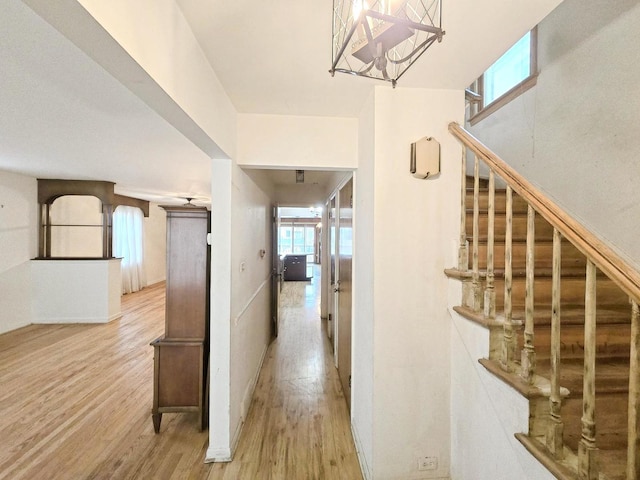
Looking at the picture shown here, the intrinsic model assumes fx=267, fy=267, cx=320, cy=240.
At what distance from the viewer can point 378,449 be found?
1.58m

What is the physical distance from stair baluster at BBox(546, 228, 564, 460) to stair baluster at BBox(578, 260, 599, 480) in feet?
0.31

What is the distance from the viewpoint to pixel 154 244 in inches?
295

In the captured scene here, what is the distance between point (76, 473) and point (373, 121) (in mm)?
2902

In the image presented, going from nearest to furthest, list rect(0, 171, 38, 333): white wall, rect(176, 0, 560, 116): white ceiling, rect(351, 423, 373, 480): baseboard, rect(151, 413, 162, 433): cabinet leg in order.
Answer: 1. rect(176, 0, 560, 116): white ceiling
2. rect(351, 423, 373, 480): baseboard
3. rect(151, 413, 162, 433): cabinet leg
4. rect(0, 171, 38, 333): white wall

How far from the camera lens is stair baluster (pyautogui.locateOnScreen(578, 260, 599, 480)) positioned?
854mm

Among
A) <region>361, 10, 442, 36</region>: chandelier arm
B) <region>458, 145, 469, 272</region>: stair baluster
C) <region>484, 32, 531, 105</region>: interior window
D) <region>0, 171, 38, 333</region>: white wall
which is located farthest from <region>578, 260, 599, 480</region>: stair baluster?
<region>0, 171, 38, 333</region>: white wall

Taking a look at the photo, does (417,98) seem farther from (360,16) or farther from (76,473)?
(76,473)

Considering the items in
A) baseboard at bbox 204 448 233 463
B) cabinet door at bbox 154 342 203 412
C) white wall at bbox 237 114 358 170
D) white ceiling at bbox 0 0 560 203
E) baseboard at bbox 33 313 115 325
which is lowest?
baseboard at bbox 204 448 233 463

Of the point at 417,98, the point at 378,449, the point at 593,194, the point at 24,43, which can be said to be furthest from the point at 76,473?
the point at 593,194

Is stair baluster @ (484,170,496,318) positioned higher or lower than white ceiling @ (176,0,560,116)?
lower

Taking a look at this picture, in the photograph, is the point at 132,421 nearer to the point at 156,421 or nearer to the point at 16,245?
the point at 156,421

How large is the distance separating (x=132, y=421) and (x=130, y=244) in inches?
211

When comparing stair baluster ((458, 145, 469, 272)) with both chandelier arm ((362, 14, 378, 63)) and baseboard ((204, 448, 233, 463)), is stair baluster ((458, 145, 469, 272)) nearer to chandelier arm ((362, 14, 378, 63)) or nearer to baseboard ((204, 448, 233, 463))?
chandelier arm ((362, 14, 378, 63))

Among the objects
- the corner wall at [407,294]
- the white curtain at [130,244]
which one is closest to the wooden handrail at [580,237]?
the corner wall at [407,294]
